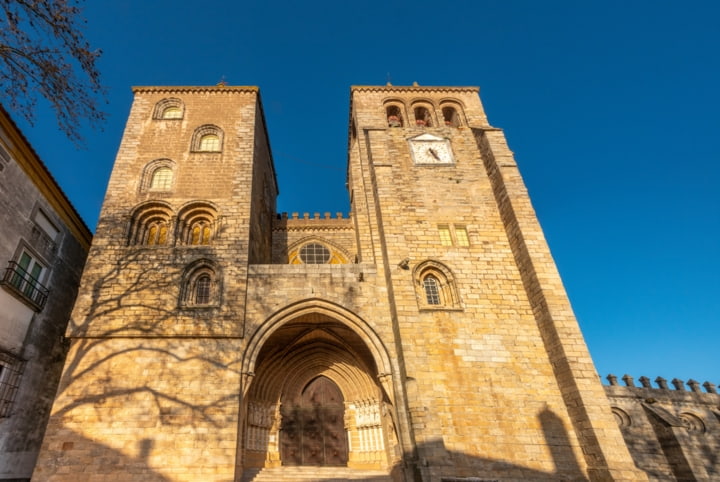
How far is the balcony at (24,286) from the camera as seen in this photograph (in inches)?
356

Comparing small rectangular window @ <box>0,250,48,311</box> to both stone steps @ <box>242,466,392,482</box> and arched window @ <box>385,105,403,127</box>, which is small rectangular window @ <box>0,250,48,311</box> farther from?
arched window @ <box>385,105,403,127</box>

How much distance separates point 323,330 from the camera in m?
12.2

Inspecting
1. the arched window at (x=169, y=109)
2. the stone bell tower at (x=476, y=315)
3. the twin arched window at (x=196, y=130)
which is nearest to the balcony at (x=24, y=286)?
the twin arched window at (x=196, y=130)

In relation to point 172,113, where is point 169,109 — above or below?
above

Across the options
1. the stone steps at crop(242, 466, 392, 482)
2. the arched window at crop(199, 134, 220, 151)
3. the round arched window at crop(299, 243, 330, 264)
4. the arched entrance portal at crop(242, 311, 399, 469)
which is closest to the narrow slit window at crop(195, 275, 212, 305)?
the arched entrance portal at crop(242, 311, 399, 469)

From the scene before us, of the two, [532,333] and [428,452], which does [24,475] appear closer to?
[428,452]

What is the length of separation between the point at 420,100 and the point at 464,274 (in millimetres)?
8701

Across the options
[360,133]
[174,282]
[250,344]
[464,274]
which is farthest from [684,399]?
[174,282]

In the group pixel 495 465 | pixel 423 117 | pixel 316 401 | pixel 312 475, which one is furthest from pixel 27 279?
pixel 423 117

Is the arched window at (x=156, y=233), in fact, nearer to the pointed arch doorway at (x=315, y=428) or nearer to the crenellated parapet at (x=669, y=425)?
the pointed arch doorway at (x=315, y=428)

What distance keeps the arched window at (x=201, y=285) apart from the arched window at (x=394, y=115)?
9075 mm

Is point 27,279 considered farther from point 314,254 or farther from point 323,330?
point 314,254

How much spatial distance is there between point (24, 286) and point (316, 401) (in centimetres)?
855

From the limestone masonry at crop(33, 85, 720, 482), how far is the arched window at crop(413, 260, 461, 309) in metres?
0.06
